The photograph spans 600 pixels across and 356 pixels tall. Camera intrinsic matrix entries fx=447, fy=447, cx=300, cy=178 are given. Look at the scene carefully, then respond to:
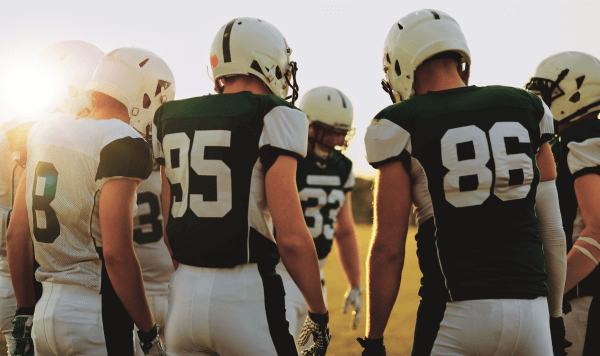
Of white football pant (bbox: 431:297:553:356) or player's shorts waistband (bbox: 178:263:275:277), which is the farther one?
player's shorts waistband (bbox: 178:263:275:277)

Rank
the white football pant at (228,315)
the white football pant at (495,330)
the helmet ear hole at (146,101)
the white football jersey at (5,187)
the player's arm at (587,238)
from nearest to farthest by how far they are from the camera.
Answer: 1. the white football pant at (495,330)
2. the white football pant at (228,315)
3. the player's arm at (587,238)
4. the helmet ear hole at (146,101)
5. the white football jersey at (5,187)

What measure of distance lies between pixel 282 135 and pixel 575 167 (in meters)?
2.06

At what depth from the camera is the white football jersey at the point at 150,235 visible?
3.88 meters

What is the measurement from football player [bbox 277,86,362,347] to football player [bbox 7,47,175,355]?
220cm

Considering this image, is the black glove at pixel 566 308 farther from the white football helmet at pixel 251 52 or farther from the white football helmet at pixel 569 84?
the white football helmet at pixel 251 52

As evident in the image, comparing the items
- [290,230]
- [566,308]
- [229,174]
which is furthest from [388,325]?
[229,174]

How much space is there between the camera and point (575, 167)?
116 inches

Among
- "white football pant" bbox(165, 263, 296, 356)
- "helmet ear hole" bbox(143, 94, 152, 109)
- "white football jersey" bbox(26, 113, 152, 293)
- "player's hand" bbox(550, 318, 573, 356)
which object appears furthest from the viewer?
"helmet ear hole" bbox(143, 94, 152, 109)

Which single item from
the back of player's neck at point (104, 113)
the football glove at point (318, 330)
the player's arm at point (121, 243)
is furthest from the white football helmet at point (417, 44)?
the back of player's neck at point (104, 113)

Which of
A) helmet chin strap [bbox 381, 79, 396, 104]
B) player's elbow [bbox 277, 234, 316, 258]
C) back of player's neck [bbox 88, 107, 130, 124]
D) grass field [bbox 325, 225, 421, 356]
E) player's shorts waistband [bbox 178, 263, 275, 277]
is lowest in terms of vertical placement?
grass field [bbox 325, 225, 421, 356]

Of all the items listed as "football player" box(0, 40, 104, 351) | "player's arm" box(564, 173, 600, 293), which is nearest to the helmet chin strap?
"player's arm" box(564, 173, 600, 293)

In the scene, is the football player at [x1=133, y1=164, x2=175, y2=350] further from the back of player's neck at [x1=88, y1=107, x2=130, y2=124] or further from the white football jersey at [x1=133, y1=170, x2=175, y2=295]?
the back of player's neck at [x1=88, y1=107, x2=130, y2=124]

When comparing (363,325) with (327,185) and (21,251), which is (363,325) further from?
(21,251)

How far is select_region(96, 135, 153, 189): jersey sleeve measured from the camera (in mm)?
2379
